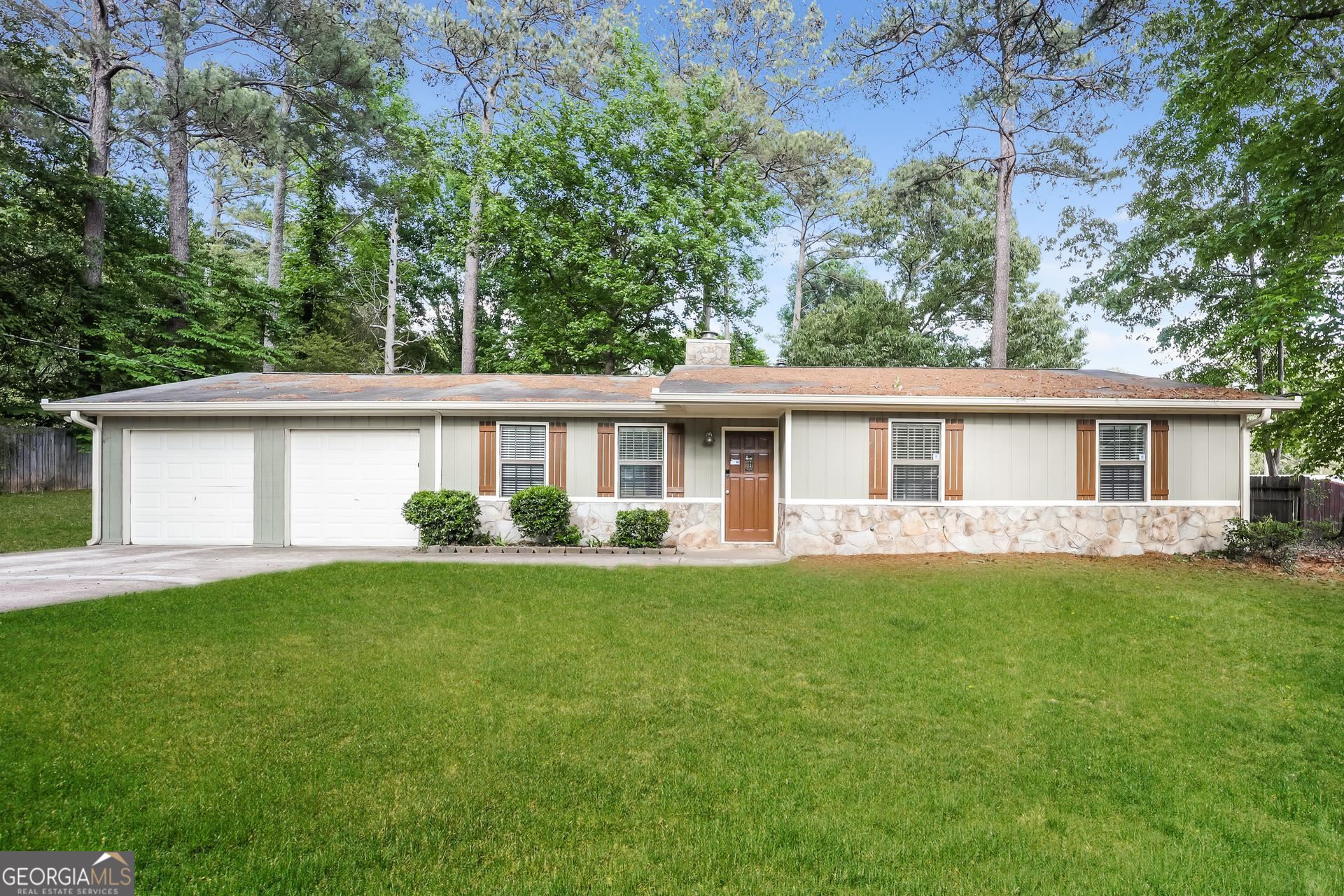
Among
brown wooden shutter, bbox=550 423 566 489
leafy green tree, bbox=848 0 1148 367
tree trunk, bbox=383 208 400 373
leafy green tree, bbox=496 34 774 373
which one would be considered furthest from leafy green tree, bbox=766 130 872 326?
brown wooden shutter, bbox=550 423 566 489

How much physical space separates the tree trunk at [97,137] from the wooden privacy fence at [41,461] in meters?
3.74

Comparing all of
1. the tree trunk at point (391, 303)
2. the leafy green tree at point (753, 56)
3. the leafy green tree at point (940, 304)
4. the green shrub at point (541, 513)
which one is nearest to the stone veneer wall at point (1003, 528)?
the green shrub at point (541, 513)

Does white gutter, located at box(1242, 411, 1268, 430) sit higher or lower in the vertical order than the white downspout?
higher

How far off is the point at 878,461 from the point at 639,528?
360 centimetres

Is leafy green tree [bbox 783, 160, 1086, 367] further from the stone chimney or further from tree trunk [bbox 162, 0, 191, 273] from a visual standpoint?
tree trunk [bbox 162, 0, 191, 273]

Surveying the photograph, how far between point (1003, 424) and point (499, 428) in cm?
748

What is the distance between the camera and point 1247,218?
1266 cm

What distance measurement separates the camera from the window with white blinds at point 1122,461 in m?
8.84

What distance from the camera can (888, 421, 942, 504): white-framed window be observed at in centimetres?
881

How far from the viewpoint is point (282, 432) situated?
31.5 ft

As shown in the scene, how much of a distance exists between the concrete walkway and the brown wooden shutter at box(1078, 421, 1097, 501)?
4.50m

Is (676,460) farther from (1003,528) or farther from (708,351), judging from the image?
(1003,528)

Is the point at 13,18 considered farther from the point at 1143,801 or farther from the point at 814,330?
the point at 1143,801

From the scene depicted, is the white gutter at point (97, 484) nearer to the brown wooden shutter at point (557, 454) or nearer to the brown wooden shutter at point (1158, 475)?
the brown wooden shutter at point (557, 454)
